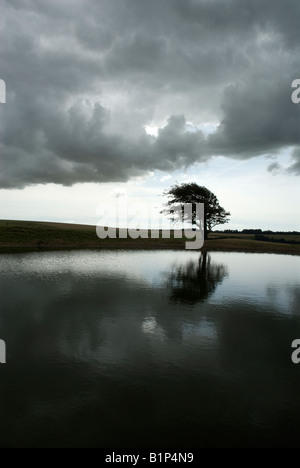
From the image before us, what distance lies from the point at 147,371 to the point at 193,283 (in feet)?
63.0

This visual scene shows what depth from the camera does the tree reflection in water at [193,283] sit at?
2356 centimetres

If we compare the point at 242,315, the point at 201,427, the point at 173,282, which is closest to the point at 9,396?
the point at 201,427

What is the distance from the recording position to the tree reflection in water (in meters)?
23.6

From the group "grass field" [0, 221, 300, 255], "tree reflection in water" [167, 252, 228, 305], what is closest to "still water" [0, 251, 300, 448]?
"tree reflection in water" [167, 252, 228, 305]

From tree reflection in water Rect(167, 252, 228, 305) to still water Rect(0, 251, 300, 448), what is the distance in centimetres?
78

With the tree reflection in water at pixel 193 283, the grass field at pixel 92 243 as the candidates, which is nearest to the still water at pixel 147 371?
the tree reflection in water at pixel 193 283

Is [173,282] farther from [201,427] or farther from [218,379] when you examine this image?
[201,427]

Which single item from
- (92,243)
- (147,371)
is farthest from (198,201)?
(147,371)

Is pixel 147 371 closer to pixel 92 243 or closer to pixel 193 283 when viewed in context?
pixel 193 283

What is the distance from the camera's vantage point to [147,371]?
11.1m

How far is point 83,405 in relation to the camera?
8.85 metres

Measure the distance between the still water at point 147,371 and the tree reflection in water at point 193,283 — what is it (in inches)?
30.7

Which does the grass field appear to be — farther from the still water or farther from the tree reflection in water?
the still water

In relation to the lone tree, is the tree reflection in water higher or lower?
lower
